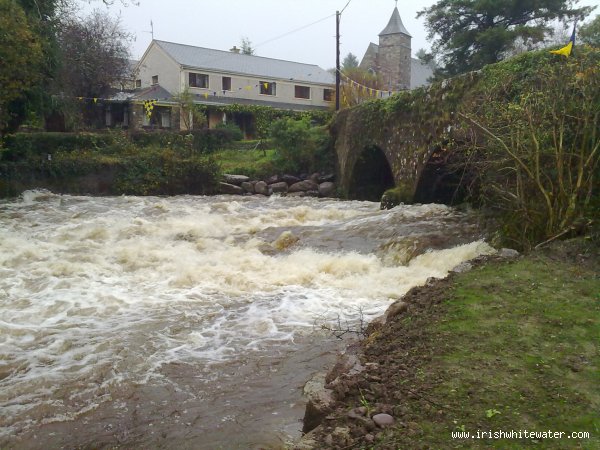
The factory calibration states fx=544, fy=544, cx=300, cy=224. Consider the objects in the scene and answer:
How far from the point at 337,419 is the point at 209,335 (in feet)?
12.0

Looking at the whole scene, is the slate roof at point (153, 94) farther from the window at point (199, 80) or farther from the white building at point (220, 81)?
the window at point (199, 80)

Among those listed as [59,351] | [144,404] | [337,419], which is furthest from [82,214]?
[337,419]

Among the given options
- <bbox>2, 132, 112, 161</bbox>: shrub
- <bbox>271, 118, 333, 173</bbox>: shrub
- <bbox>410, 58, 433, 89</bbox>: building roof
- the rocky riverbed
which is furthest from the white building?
the rocky riverbed

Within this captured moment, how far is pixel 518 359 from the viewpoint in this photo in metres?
4.30

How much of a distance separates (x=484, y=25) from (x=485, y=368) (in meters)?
31.2

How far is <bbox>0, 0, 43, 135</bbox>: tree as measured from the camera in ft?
48.8

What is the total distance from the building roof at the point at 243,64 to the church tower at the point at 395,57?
770 cm

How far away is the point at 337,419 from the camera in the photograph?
12.2 feet

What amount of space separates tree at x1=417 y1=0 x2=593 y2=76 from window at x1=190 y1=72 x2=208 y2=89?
53.4ft

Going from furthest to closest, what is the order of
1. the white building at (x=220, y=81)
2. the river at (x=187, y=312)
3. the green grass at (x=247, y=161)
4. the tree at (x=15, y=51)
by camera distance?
the white building at (x=220, y=81) → the green grass at (x=247, y=161) → the tree at (x=15, y=51) → the river at (x=187, y=312)

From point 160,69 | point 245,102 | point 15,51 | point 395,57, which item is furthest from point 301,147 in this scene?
point 395,57

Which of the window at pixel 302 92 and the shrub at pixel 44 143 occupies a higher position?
the window at pixel 302 92

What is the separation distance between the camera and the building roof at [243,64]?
40.8 m

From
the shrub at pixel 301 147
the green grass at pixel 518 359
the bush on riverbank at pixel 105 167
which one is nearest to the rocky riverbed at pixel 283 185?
the shrub at pixel 301 147
